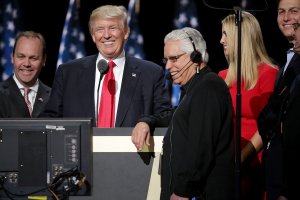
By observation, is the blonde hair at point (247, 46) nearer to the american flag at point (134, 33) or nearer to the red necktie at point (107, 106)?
the red necktie at point (107, 106)

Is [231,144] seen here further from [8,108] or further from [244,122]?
[8,108]

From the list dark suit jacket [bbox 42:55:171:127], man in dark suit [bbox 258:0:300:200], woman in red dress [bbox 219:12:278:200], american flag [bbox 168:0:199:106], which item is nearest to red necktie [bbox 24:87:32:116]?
dark suit jacket [bbox 42:55:171:127]

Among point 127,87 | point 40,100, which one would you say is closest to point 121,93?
point 127,87

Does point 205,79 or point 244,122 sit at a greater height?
point 205,79

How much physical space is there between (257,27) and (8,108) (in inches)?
54.6

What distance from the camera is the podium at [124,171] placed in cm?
234

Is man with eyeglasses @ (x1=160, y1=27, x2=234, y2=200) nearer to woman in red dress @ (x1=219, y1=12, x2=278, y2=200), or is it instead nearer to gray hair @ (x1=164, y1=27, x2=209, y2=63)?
gray hair @ (x1=164, y1=27, x2=209, y2=63)

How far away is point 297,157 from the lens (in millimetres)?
2152

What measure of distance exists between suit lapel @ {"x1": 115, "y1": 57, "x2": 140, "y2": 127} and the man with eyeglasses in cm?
50

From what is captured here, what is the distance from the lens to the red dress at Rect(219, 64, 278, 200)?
8.98 feet

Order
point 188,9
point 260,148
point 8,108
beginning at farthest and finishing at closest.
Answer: point 188,9, point 8,108, point 260,148

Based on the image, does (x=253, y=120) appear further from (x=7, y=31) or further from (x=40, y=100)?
(x=7, y=31)

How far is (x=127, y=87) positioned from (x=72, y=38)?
308 centimetres

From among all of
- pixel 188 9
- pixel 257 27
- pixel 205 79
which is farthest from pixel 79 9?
pixel 205 79
